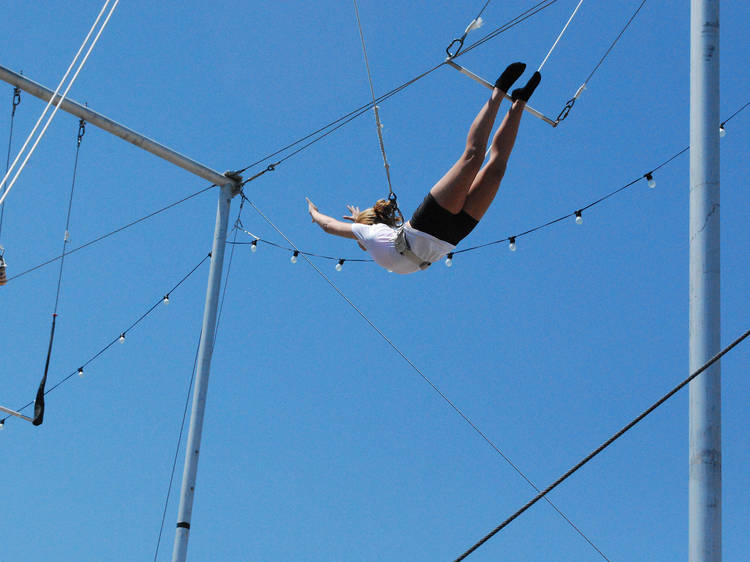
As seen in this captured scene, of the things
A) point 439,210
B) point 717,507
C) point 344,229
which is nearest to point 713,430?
point 717,507

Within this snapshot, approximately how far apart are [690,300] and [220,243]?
5.21 meters

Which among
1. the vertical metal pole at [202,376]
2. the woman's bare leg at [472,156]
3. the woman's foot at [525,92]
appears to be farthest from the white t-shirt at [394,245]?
the vertical metal pole at [202,376]

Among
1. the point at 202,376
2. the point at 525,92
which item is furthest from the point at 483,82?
the point at 202,376

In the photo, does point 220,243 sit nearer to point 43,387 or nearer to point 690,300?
point 43,387

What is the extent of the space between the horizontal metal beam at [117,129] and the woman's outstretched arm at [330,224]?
2.51 meters

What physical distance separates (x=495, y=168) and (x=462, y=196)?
10.2 inches

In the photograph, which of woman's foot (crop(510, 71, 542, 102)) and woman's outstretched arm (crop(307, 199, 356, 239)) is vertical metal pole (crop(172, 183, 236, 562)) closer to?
woman's outstretched arm (crop(307, 199, 356, 239))

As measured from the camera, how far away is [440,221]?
5.50 m

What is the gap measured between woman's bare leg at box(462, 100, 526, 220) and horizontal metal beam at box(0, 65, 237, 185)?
396cm

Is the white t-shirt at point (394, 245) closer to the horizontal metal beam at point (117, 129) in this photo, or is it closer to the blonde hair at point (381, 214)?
the blonde hair at point (381, 214)

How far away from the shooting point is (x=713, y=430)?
419 centimetres

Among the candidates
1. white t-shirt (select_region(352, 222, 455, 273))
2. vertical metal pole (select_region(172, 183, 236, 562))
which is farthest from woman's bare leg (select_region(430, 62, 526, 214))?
vertical metal pole (select_region(172, 183, 236, 562))

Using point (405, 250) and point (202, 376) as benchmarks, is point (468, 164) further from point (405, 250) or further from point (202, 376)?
point (202, 376)

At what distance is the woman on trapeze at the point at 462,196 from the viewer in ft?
17.5
